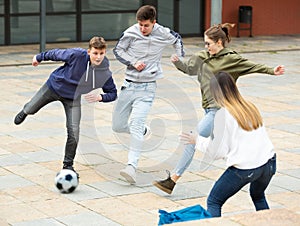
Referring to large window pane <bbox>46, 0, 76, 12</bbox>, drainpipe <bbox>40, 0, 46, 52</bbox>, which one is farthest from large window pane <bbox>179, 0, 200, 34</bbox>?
drainpipe <bbox>40, 0, 46, 52</bbox>

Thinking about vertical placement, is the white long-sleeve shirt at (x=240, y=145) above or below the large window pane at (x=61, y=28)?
above

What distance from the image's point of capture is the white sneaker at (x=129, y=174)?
909cm

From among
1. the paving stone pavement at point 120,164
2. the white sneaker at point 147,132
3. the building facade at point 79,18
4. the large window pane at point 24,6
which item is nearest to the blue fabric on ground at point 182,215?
the paving stone pavement at point 120,164

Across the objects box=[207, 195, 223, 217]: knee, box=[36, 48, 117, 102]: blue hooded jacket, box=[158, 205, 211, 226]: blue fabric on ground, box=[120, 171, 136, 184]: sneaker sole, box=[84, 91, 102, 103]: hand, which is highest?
box=[36, 48, 117, 102]: blue hooded jacket

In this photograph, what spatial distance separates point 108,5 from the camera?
898 inches

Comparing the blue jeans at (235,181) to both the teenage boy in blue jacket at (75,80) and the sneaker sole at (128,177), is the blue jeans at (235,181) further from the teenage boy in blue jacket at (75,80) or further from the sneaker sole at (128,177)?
the teenage boy in blue jacket at (75,80)

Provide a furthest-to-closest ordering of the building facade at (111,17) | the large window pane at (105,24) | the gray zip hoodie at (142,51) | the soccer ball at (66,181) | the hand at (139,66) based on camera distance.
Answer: the large window pane at (105,24)
the building facade at (111,17)
the gray zip hoodie at (142,51)
the hand at (139,66)
the soccer ball at (66,181)

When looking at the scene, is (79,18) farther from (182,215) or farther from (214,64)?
(182,215)

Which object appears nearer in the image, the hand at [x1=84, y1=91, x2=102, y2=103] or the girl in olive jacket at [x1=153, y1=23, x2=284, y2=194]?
the girl in olive jacket at [x1=153, y1=23, x2=284, y2=194]

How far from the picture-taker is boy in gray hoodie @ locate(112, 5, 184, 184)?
9.15 meters

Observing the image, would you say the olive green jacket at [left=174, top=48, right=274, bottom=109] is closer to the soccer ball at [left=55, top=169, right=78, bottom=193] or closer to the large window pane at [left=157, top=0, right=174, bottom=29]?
the soccer ball at [left=55, top=169, right=78, bottom=193]

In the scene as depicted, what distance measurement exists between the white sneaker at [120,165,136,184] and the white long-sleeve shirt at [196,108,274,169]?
2.48 meters

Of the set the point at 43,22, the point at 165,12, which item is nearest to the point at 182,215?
the point at 43,22

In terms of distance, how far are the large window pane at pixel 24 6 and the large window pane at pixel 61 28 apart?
1.48 feet
